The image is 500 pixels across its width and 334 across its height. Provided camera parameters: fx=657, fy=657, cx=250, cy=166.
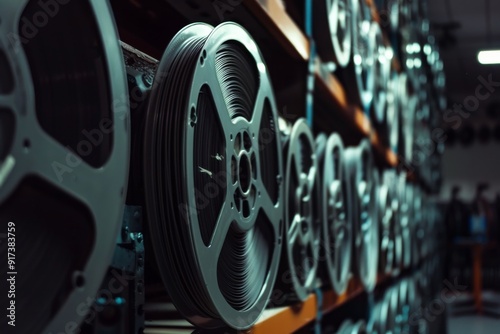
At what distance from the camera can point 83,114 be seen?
0.71 m

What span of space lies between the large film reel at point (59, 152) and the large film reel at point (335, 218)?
121cm

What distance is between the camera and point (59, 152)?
625mm

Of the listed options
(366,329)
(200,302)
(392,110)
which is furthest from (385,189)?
(200,302)

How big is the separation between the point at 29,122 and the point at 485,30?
8.06 m

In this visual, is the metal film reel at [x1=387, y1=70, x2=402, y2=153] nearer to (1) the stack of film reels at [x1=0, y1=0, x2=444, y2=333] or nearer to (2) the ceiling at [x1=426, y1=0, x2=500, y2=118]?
(1) the stack of film reels at [x1=0, y1=0, x2=444, y2=333]

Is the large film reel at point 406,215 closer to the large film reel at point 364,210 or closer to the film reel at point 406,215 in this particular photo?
the film reel at point 406,215

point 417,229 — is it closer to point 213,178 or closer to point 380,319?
point 380,319

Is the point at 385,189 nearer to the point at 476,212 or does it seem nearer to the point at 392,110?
the point at 392,110

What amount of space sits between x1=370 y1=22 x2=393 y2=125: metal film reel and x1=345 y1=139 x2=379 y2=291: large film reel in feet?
1.49

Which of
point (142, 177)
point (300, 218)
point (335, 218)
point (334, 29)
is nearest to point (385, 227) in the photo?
point (335, 218)

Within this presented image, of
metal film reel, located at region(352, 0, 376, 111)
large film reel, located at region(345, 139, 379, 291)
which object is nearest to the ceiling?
metal film reel, located at region(352, 0, 376, 111)

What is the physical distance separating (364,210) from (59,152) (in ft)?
6.98

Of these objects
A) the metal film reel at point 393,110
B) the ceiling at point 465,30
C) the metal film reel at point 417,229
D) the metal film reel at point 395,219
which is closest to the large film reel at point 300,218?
the metal film reel at point 395,219

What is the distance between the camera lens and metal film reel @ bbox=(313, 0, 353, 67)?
196 centimetres
